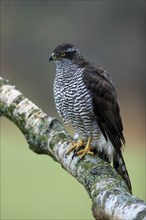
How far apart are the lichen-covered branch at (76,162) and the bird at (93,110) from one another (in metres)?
0.17

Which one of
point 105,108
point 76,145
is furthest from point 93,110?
point 76,145

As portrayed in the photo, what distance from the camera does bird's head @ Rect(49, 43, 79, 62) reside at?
453 centimetres

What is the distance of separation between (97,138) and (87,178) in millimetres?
1104

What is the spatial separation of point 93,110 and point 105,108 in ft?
0.29

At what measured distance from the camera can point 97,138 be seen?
440 cm

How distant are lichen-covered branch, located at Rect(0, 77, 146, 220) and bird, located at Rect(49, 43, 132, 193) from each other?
17cm

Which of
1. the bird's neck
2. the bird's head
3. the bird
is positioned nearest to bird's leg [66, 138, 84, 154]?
the bird

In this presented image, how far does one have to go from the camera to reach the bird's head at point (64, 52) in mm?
4534

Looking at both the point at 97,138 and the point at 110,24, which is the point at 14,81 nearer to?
the point at 110,24

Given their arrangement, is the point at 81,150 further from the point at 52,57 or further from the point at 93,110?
the point at 52,57

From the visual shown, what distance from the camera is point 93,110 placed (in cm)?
426

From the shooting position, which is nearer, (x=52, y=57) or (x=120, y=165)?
(x=120, y=165)

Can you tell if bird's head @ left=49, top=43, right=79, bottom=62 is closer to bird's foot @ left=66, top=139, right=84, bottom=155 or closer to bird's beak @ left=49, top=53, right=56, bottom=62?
bird's beak @ left=49, top=53, right=56, bottom=62

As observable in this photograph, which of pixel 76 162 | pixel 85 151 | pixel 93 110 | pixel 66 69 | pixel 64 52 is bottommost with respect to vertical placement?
pixel 76 162
